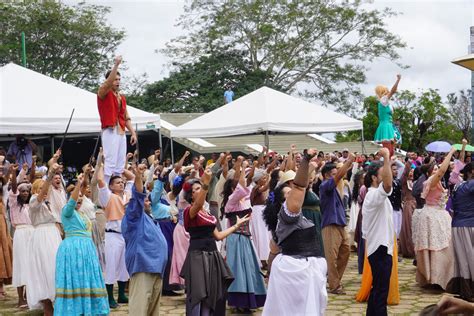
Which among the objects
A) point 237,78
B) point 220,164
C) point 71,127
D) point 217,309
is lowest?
point 217,309

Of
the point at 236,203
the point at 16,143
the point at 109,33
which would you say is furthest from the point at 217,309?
the point at 109,33

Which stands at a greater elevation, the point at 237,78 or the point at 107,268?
the point at 237,78

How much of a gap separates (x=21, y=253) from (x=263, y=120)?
6.70 meters

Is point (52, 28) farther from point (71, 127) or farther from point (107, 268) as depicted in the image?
point (107, 268)

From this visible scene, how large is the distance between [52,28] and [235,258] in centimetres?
2711

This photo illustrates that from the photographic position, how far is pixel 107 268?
9.03m

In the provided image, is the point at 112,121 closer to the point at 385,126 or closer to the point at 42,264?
the point at 42,264

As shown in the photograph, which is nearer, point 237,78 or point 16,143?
point 16,143

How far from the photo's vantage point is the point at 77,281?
7441 mm

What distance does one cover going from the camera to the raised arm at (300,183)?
17.9ft

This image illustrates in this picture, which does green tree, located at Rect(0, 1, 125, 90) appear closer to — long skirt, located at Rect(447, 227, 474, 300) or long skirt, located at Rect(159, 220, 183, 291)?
long skirt, located at Rect(159, 220, 183, 291)

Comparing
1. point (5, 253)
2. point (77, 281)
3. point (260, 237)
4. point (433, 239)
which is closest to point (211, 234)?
point (77, 281)

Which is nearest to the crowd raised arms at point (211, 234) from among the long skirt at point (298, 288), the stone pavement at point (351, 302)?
the long skirt at point (298, 288)

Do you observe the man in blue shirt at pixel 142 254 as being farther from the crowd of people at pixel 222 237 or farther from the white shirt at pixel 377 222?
the white shirt at pixel 377 222
